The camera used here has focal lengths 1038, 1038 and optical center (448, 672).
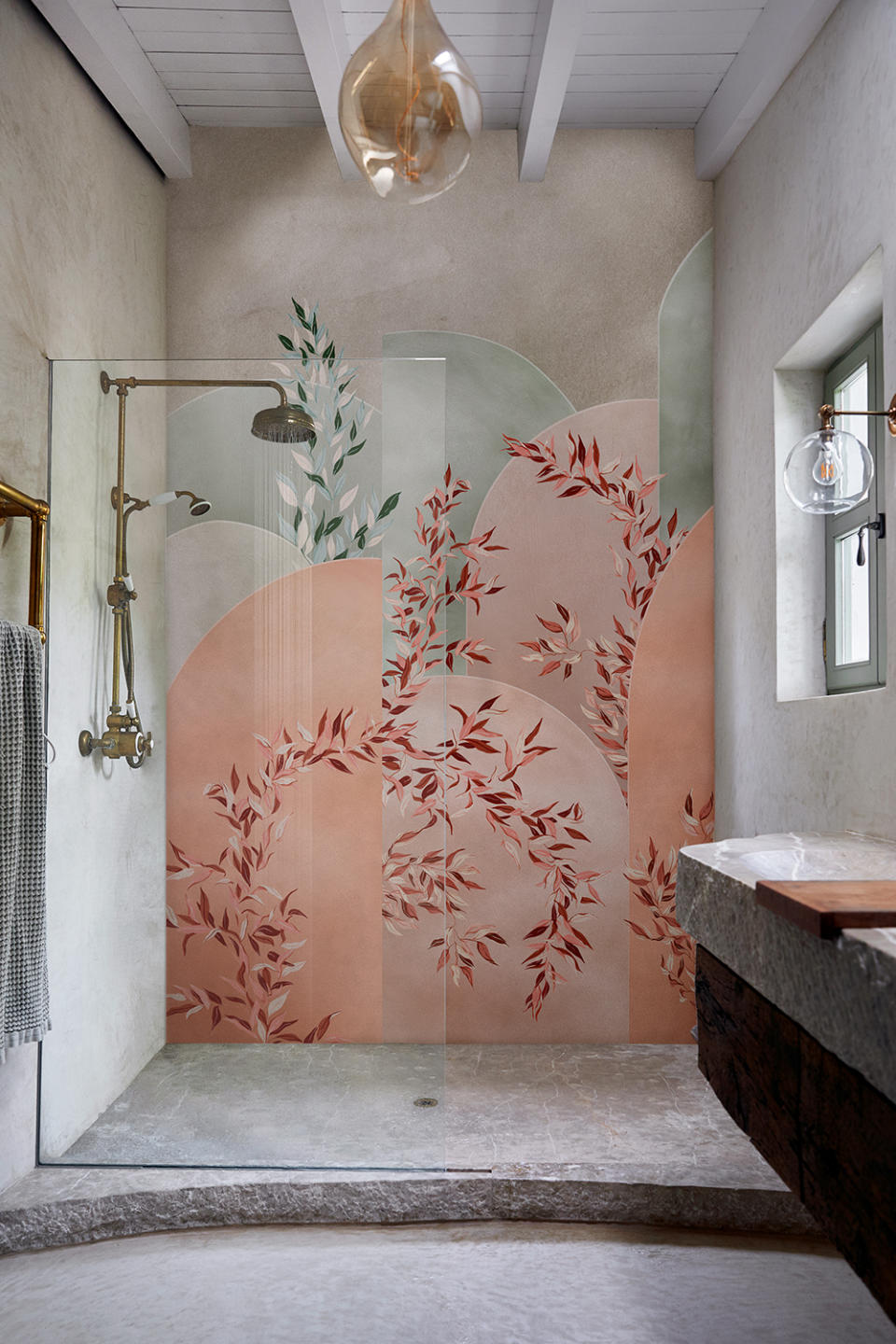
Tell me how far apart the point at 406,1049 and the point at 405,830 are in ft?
1.51

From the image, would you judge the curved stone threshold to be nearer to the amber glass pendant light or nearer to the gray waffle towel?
the gray waffle towel

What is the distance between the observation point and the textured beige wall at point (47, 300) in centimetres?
214

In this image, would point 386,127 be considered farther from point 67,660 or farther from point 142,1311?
point 142,1311

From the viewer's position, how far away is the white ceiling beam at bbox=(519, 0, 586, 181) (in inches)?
92.8

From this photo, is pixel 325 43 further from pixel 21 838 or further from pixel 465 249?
pixel 21 838

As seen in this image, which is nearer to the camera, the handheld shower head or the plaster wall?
the plaster wall

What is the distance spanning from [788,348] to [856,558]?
62cm

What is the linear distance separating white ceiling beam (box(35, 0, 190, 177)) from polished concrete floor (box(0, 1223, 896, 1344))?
2623 mm

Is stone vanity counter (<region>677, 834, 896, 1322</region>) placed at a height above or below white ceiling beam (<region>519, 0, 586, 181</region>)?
below

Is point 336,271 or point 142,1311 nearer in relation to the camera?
point 142,1311

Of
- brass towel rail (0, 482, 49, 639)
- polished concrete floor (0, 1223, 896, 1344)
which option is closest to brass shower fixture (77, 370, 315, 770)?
brass towel rail (0, 482, 49, 639)

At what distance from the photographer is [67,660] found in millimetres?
2303

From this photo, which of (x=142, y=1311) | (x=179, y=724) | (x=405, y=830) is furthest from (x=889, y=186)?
(x=142, y=1311)

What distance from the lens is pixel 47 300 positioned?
7.56 feet
